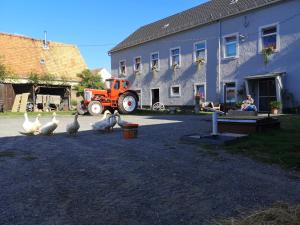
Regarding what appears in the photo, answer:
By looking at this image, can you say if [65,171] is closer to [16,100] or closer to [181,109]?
[181,109]

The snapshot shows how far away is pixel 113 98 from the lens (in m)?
18.7

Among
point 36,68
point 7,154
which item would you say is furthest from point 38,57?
point 7,154

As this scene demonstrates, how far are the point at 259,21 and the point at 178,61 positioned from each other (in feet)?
23.6

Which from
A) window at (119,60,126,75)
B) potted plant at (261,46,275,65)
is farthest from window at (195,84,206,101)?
window at (119,60,126,75)

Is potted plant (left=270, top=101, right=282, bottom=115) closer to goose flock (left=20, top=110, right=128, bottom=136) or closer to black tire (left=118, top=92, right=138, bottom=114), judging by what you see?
black tire (left=118, top=92, right=138, bottom=114)

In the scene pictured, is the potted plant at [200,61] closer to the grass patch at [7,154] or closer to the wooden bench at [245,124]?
the wooden bench at [245,124]

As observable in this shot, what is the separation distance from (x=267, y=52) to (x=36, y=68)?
65.1 feet

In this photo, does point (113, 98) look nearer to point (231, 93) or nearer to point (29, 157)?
point (231, 93)

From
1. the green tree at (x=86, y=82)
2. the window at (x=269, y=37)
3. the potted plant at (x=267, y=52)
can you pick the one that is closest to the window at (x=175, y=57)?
the window at (x=269, y=37)

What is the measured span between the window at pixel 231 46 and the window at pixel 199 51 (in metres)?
1.84

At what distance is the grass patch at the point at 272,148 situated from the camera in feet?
17.2

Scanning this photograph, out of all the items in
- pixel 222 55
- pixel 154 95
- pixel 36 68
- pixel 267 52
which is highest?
pixel 36 68

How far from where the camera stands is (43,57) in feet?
99.1

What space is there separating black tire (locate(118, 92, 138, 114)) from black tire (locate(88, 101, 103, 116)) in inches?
46.4
